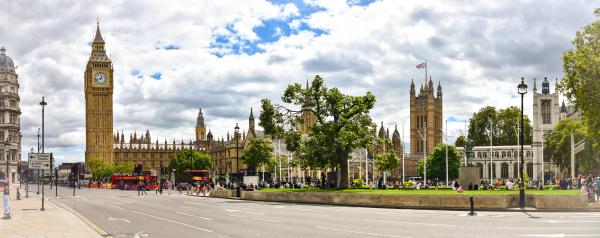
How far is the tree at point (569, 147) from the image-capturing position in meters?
78.4

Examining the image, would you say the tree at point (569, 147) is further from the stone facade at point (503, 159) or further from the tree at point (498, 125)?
the stone facade at point (503, 159)

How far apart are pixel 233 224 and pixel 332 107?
25.2 m

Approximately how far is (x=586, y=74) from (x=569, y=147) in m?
48.2

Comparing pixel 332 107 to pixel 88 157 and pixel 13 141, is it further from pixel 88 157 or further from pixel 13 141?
pixel 88 157

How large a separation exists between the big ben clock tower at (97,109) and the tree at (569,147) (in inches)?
5430

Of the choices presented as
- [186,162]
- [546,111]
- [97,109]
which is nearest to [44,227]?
[546,111]

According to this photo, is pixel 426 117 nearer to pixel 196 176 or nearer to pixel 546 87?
pixel 546 87

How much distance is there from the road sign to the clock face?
167 metres

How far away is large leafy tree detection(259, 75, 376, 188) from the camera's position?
48.9 metres

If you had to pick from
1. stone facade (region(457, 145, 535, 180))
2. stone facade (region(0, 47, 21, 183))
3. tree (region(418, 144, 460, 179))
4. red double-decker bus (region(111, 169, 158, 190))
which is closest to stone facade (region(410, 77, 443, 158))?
stone facade (region(457, 145, 535, 180))

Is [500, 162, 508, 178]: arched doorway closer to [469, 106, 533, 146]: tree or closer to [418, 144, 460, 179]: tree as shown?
[469, 106, 533, 146]: tree

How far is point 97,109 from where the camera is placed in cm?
19838

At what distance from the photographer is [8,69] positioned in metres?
131

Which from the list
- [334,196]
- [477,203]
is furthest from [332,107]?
[477,203]
